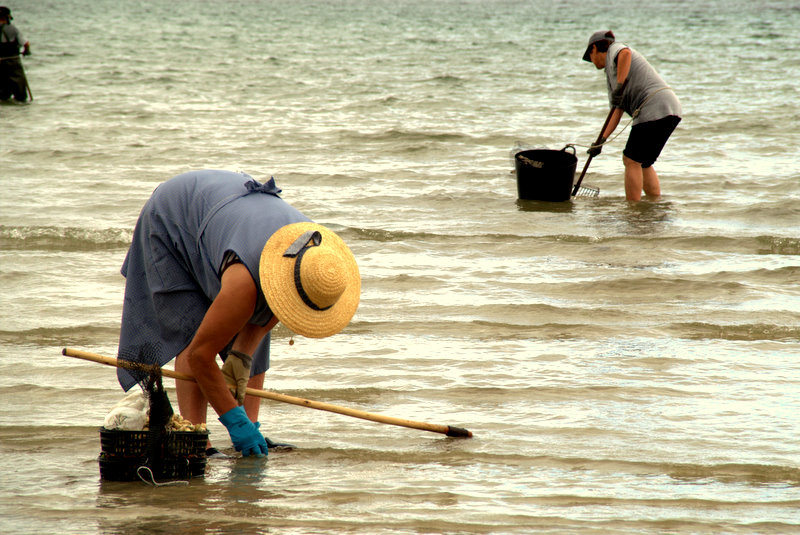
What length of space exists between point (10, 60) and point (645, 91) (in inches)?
490

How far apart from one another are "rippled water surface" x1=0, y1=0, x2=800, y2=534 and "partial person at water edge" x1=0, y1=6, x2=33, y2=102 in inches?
58.8

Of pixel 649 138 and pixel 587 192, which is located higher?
pixel 649 138

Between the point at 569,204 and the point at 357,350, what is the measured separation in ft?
14.9

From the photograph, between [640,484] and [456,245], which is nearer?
[640,484]

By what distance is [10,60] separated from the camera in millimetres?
16531

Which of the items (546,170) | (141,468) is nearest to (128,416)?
(141,468)

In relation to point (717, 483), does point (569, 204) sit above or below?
above

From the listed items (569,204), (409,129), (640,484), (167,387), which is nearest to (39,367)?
(167,387)

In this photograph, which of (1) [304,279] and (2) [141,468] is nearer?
(1) [304,279]

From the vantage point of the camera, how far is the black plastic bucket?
8883 mm

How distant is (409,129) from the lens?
14.4 m

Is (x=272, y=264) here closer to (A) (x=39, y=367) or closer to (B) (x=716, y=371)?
(A) (x=39, y=367)

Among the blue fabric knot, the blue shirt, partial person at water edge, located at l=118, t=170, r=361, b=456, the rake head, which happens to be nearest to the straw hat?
partial person at water edge, located at l=118, t=170, r=361, b=456

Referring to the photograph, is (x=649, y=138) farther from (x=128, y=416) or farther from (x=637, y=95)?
(x=128, y=416)
